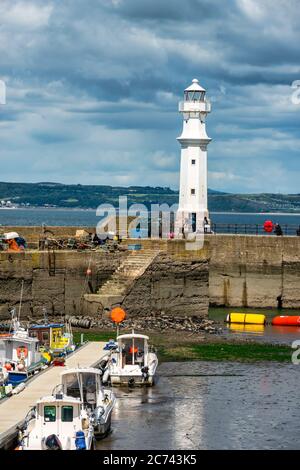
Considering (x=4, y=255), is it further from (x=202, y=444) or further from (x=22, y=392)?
(x=202, y=444)

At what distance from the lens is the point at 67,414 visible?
93.9ft

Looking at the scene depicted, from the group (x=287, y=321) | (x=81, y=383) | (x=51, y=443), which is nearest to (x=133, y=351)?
(x=81, y=383)

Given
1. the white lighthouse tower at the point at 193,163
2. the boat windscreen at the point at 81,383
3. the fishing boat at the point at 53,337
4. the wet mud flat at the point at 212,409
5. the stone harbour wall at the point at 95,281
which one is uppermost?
the white lighthouse tower at the point at 193,163

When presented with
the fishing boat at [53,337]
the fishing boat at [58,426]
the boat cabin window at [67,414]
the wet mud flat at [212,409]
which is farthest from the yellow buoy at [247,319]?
the boat cabin window at [67,414]

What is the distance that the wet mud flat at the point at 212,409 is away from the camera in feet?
101

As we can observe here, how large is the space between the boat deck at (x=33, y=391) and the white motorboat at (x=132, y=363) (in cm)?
103

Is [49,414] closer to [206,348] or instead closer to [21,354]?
[21,354]

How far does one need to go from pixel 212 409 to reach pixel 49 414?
7.17 m

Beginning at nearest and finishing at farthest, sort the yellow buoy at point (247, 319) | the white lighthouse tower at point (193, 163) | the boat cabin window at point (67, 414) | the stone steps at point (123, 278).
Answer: the boat cabin window at point (67, 414) → the stone steps at point (123, 278) → the yellow buoy at point (247, 319) → the white lighthouse tower at point (193, 163)

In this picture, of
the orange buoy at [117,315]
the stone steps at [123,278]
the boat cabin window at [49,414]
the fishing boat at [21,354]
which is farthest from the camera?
the stone steps at [123,278]

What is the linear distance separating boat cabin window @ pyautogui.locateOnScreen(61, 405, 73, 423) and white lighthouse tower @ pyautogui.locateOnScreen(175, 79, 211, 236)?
35.0 metres

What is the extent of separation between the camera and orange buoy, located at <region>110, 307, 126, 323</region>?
46.5 metres

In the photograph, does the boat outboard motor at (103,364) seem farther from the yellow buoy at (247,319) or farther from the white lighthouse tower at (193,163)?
the white lighthouse tower at (193,163)

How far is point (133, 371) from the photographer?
37062mm
